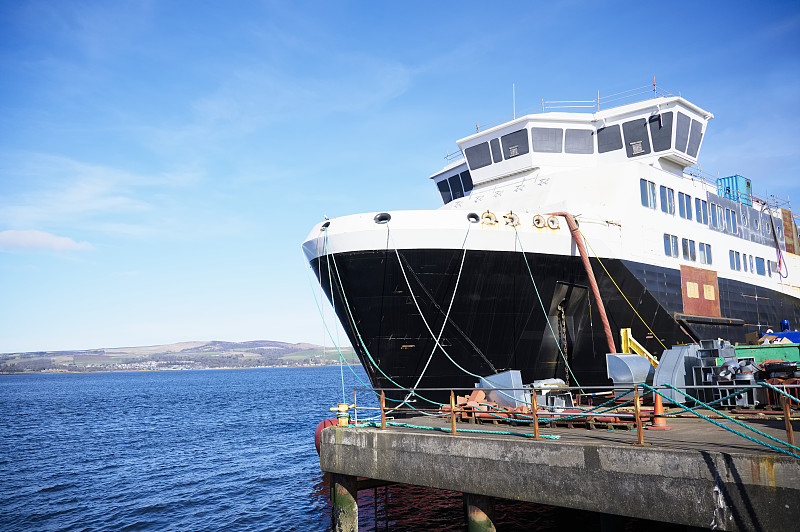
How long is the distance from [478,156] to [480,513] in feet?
53.2

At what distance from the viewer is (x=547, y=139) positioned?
21703mm

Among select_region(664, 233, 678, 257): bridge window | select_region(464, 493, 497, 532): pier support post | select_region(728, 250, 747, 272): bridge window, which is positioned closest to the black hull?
select_region(664, 233, 678, 257): bridge window

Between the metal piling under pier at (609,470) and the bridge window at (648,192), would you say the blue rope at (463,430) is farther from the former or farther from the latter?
the bridge window at (648,192)

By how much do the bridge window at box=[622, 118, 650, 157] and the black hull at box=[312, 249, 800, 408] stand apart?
547cm

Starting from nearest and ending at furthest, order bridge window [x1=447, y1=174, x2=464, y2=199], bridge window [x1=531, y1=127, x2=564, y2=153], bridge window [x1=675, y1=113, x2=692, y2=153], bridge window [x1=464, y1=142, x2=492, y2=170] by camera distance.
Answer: bridge window [x1=531, y1=127, x2=564, y2=153] < bridge window [x1=675, y1=113, x2=692, y2=153] < bridge window [x1=464, y1=142, x2=492, y2=170] < bridge window [x1=447, y1=174, x2=464, y2=199]

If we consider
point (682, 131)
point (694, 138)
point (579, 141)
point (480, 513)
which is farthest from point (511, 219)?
point (694, 138)

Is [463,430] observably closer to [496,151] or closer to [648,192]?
[648,192]

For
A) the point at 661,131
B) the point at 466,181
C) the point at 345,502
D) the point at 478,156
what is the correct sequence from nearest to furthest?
1. the point at 345,502
2. the point at 661,131
3. the point at 478,156
4. the point at 466,181

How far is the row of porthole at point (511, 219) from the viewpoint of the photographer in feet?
54.1

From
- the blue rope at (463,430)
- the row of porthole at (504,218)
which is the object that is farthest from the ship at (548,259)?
the blue rope at (463,430)

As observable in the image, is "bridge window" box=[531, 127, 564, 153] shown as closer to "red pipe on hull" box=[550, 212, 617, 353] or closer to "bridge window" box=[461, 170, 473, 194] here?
"bridge window" box=[461, 170, 473, 194]

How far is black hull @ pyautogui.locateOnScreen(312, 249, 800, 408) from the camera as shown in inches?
640

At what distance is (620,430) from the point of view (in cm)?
1071

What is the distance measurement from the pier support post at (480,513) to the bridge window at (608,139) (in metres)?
16.1
